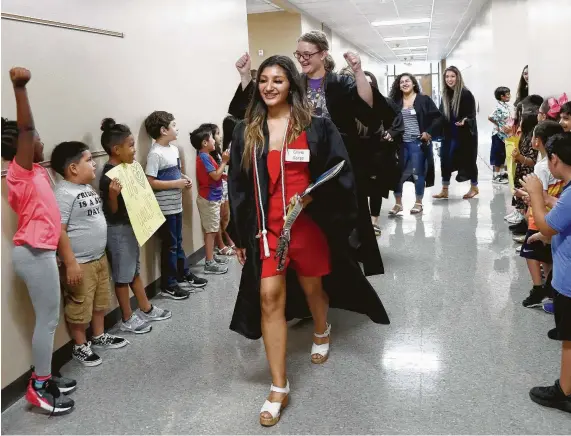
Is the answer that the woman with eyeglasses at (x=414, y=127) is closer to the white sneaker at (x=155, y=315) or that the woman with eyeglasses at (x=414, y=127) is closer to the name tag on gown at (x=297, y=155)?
the white sneaker at (x=155, y=315)

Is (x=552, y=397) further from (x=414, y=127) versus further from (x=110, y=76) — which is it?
(x=414, y=127)

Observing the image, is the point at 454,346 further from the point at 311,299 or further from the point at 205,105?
the point at 205,105

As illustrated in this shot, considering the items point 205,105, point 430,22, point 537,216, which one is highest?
point 430,22

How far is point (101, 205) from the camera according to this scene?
10.3 feet

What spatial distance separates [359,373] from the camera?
9.11 feet

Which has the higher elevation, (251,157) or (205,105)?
(205,105)

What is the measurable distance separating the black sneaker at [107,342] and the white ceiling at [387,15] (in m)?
7.53

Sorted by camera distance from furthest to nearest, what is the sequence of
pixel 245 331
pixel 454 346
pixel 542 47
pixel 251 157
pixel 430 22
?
pixel 430 22
pixel 542 47
pixel 454 346
pixel 245 331
pixel 251 157

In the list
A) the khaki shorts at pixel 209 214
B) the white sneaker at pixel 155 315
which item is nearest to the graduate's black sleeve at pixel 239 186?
the white sneaker at pixel 155 315

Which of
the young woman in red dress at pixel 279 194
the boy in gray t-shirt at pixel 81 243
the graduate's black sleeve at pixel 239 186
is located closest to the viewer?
the young woman in red dress at pixel 279 194

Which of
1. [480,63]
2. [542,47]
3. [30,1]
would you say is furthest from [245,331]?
[480,63]

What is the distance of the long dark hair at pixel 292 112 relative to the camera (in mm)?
2521

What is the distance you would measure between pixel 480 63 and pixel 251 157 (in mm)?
10666

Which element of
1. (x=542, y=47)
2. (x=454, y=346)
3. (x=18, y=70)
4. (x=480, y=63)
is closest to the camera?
(x=18, y=70)
